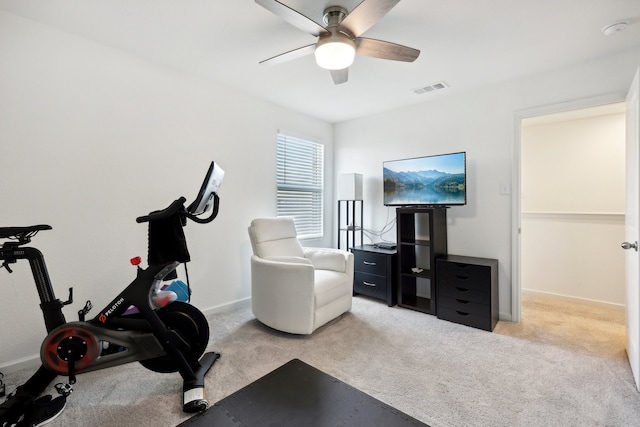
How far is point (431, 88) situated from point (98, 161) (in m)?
3.14

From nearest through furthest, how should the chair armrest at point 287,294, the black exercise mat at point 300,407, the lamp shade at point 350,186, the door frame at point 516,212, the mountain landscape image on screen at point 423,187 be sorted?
the black exercise mat at point 300,407 < the chair armrest at point 287,294 < the door frame at point 516,212 < the mountain landscape image on screen at point 423,187 < the lamp shade at point 350,186

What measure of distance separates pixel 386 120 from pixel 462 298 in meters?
2.32

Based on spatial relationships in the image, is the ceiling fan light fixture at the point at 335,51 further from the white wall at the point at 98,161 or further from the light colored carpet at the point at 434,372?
the light colored carpet at the point at 434,372

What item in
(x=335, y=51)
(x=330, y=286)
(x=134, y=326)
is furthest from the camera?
(x=330, y=286)

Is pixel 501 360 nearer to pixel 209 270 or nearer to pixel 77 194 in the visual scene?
pixel 209 270

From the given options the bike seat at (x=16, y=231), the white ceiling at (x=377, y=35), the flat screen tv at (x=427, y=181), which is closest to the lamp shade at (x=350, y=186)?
the flat screen tv at (x=427, y=181)

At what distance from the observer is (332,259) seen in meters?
3.03

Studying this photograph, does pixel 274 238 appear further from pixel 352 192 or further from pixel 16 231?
pixel 16 231

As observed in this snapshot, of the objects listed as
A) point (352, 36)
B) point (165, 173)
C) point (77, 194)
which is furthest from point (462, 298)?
point (77, 194)

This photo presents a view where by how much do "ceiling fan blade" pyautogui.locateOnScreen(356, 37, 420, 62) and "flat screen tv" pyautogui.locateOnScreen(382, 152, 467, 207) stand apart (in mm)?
1427

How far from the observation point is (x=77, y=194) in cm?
217

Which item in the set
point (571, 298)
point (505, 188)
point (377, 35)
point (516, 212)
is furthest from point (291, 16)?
point (571, 298)

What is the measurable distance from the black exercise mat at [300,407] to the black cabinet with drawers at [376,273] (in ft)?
5.11

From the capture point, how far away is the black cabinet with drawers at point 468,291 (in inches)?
103
